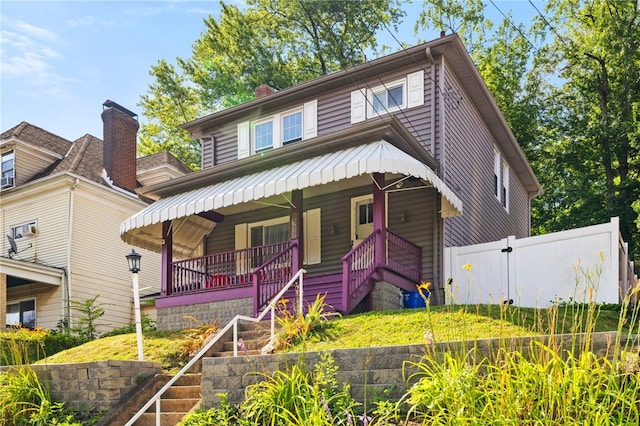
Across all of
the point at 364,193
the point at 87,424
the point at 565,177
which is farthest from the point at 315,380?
the point at 565,177

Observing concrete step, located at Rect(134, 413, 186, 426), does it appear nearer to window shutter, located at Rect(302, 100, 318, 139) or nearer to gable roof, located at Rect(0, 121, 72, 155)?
window shutter, located at Rect(302, 100, 318, 139)

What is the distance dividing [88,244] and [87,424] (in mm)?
15248

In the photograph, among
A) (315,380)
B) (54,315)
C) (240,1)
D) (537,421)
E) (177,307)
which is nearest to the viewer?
(537,421)

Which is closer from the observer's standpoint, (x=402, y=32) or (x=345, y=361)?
(x=345, y=361)

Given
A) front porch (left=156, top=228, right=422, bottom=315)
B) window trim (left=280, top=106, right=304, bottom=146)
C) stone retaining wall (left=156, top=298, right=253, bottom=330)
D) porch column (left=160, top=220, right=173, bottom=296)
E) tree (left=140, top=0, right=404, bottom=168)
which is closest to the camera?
front porch (left=156, top=228, right=422, bottom=315)

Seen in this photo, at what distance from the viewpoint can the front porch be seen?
12.4 m

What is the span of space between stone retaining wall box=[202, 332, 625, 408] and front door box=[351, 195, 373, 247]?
8.36 meters

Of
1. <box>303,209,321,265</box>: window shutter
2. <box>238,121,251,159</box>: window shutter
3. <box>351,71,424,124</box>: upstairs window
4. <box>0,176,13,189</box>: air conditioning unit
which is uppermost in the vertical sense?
<box>351,71,424,124</box>: upstairs window

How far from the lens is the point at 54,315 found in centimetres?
2142

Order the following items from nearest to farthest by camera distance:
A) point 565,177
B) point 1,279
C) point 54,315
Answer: point 1,279 < point 54,315 < point 565,177

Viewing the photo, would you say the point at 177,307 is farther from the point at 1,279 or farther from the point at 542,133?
the point at 542,133

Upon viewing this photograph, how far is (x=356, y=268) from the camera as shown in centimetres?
1250

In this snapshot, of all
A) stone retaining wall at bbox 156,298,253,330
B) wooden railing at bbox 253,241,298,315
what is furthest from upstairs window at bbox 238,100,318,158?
stone retaining wall at bbox 156,298,253,330

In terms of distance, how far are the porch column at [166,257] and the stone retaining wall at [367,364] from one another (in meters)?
8.04
